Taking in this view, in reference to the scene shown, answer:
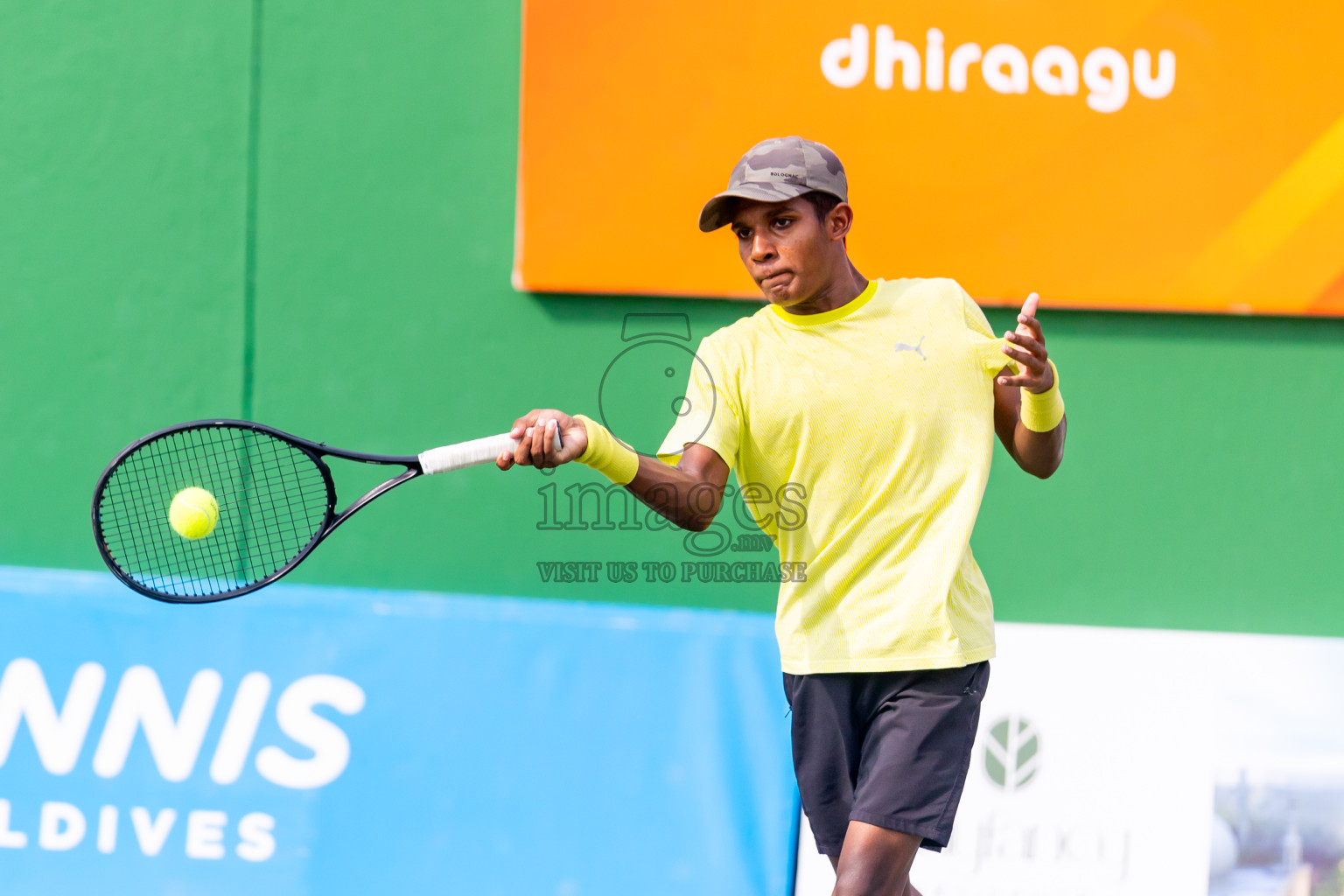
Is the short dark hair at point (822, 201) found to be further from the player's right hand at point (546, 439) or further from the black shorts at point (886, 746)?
the black shorts at point (886, 746)

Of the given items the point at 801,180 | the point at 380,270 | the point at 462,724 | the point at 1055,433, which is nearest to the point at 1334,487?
the point at 1055,433

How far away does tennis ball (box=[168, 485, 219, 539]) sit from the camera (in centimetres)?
259

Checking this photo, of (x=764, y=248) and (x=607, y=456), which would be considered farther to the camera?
(x=764, y=248)

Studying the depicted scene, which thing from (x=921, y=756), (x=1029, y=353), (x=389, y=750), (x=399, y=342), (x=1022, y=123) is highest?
(x=1022, y=123)

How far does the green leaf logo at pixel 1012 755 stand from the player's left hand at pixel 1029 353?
1.36m

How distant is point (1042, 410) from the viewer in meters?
2.26

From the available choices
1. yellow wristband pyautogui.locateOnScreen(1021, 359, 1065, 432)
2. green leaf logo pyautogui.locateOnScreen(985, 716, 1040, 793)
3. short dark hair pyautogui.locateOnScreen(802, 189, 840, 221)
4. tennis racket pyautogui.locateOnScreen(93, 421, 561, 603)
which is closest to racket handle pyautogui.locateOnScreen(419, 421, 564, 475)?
short dark hair pyautogui.locateOnScreen(802, 189, 840, 221)

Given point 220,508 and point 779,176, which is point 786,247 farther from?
point 220,508

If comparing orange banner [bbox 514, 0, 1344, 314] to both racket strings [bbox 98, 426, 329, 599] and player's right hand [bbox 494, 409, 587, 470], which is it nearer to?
racket strings [bbox 98, 426, 329, 599]

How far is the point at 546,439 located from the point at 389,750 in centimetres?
162

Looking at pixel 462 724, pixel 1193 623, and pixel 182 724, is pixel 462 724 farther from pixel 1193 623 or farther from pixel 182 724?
pixel 1193 623

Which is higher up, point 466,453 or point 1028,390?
point 1028,390

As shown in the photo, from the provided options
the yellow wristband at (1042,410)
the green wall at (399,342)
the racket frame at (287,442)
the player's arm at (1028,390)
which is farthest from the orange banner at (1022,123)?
the racket frame at (287,442)

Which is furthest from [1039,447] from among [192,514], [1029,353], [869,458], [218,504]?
[218,504]
